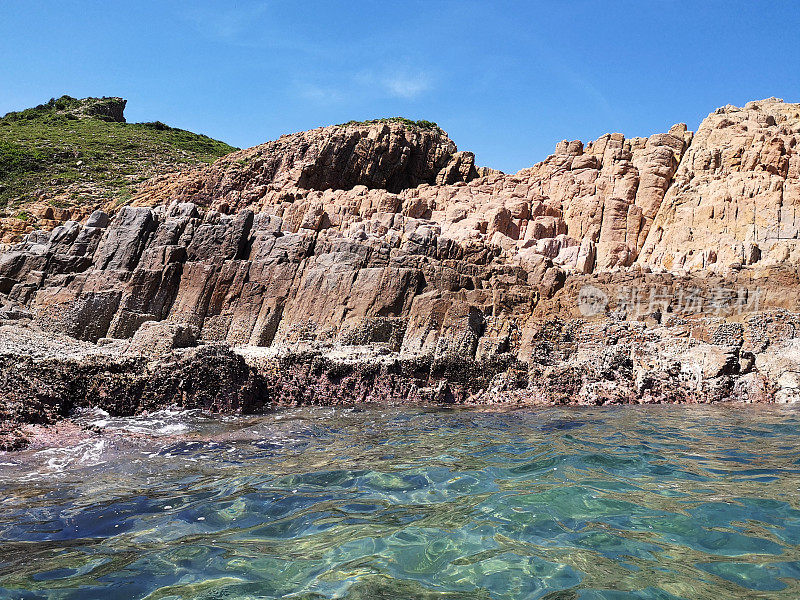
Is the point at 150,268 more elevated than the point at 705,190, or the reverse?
the point at 705,190

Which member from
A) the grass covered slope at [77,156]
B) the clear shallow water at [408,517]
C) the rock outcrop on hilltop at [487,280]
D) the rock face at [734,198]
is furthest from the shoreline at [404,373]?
the grass covered slope at [77,156]

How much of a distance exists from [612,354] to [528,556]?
1324cm

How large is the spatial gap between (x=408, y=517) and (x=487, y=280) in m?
15.1

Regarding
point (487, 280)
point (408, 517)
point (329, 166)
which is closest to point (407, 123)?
point (329, 166)

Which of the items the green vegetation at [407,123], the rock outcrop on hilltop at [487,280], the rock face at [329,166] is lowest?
the rock outcrop on hilltop at [487,280]

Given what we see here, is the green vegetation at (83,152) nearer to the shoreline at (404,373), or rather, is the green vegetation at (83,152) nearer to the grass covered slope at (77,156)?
the grass covered slope at (77,156)

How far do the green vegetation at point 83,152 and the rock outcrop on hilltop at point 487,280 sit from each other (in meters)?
10.6

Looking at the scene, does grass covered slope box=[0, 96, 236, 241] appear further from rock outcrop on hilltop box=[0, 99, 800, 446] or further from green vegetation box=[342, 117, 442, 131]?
green vegetation box=[342, 117, 442, 131]

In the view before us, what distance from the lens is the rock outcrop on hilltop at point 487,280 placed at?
1614 cm

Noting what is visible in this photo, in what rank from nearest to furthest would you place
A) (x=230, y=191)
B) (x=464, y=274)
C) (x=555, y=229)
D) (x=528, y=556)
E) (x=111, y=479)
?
(x=528, y=556) < (x=111, y=479) < (x=464, y=274) < (x=555, y=229) < (x=230, y=191)

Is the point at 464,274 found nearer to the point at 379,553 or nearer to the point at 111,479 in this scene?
the point at 111,479

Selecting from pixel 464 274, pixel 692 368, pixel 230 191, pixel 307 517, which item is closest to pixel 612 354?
pixel 692 368

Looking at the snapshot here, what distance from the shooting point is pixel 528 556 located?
4.59m

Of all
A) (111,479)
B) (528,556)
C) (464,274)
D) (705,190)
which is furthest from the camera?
(705,190)
